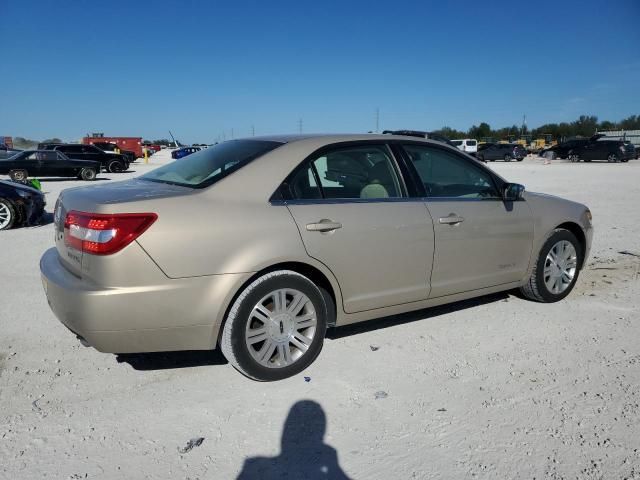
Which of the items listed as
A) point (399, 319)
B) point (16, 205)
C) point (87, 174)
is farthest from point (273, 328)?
point (87, 174)

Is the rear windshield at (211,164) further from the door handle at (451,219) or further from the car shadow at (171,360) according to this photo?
the door handle at (451,219)

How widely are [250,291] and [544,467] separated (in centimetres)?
179

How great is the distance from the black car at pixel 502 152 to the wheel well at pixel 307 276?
3843 centimetres

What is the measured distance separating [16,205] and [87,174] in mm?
12786

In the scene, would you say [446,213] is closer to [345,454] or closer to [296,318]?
[296,318]

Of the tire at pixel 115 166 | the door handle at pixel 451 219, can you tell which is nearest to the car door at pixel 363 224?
the door handle at pixel 451 219

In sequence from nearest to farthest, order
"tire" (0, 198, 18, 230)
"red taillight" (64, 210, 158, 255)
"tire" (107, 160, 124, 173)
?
"red taillight" (64, 210, 158, 255)
"tire" (0, 198, 18, 230)
"tire" (107, 160, 124, 173)

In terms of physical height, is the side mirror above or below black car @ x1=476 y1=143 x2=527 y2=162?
above

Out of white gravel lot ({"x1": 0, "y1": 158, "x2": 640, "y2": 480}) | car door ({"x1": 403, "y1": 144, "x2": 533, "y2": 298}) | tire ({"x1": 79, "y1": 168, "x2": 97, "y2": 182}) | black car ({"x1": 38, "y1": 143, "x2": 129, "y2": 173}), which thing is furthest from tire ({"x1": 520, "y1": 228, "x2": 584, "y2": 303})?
black car ({"x1": 38, "y1": 143, "x2": 129, "y2": 173})

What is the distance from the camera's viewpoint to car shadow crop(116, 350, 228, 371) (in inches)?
134

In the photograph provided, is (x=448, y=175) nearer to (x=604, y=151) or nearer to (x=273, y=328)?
(x=273, y=328)

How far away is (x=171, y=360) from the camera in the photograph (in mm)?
3500

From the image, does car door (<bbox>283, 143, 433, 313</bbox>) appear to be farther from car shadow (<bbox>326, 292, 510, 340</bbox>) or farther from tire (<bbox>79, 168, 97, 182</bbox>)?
tire (<bbox>79, 168, 97, 182</bbox>)

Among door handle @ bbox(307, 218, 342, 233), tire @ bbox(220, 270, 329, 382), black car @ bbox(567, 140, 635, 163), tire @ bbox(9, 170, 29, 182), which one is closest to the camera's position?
tire @ bbox(220, 270, 329, 382)
